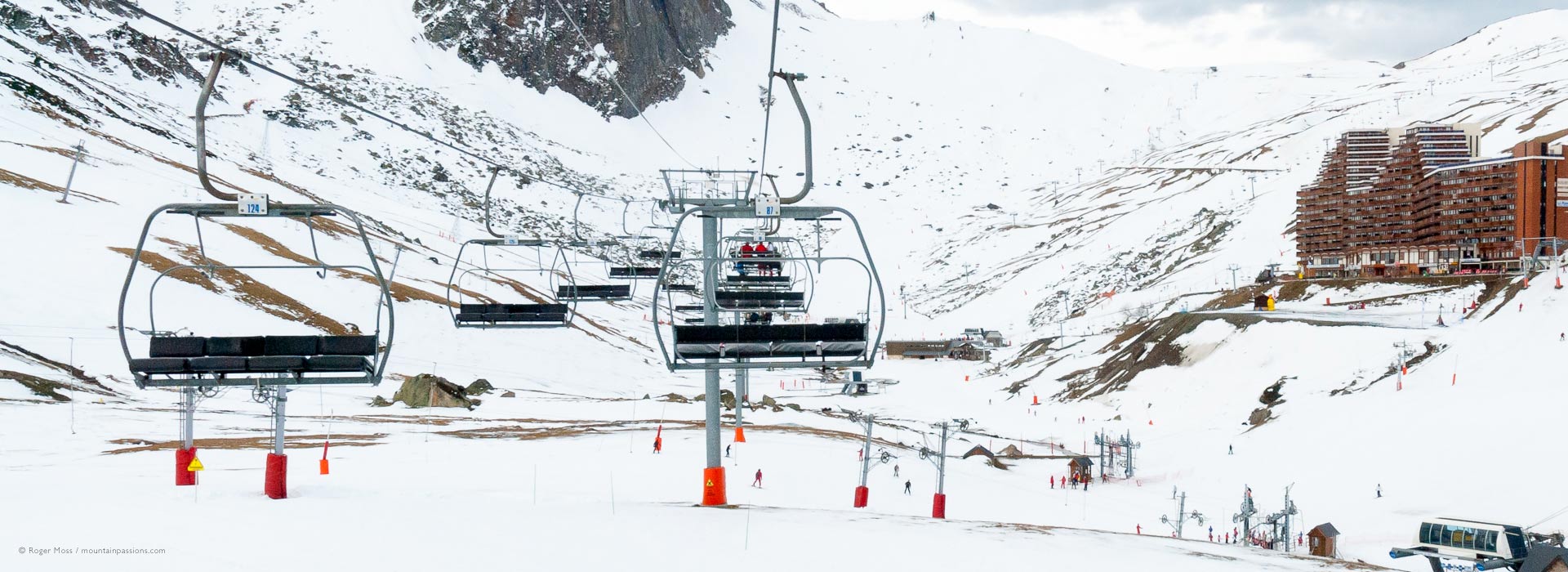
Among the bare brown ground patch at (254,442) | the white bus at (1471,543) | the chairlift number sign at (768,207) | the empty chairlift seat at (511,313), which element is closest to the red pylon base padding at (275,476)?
the empty chairlift seat at (511,313)

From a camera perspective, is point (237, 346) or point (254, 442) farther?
point (254, 442)

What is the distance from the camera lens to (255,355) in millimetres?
15297

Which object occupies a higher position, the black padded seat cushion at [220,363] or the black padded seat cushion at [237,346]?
the black padded seat cushion at [237,346]

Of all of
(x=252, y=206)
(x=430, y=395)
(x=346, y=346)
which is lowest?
(x=430, y=395)

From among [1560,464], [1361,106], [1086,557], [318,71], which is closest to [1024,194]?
[1361,106]

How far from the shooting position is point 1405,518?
30.5 m

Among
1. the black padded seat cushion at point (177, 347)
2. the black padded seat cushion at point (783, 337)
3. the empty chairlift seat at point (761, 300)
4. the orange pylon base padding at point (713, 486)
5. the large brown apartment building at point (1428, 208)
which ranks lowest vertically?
the orange pylon base padding at point (713, 486)

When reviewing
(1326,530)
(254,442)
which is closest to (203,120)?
(1326,530)

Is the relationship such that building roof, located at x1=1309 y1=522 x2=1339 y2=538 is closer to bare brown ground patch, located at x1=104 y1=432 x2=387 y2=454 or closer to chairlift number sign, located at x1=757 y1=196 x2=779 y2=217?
chairlift number sign, located at x1=757 y1=196 x2=779 y2=217

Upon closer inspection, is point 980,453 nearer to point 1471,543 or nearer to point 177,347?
point 1471,543

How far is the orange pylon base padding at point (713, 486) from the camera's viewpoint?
61.5 ft

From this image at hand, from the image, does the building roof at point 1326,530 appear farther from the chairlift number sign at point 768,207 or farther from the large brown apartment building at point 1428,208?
the large brown apartment building at point 1428,208

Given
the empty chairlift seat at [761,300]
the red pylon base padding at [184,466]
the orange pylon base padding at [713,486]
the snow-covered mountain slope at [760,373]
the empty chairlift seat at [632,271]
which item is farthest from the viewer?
the empty chairlift seat at [632,271]

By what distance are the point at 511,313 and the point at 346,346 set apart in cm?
1163
